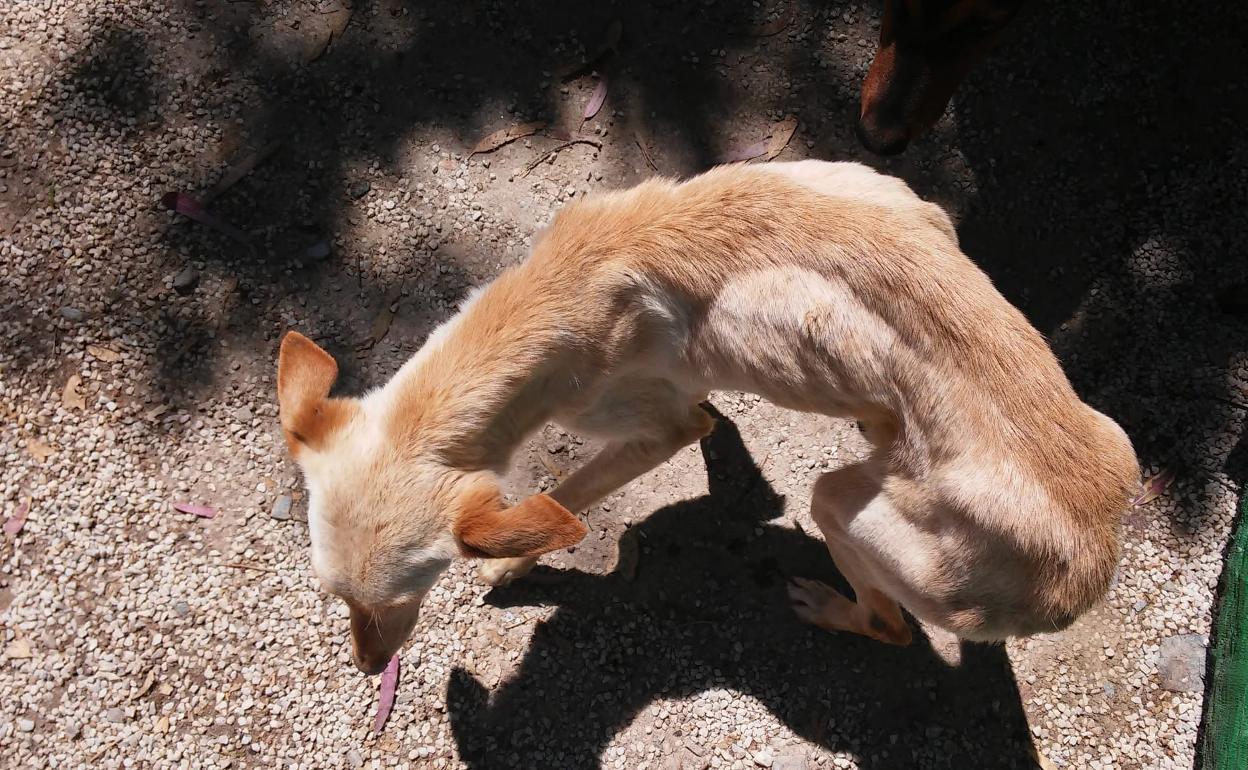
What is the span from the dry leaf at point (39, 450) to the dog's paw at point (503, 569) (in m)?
2.58

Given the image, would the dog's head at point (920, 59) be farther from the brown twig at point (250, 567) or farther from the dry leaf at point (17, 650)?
the dry leaf at point (17, 650)

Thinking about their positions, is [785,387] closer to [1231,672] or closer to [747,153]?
[747,153]

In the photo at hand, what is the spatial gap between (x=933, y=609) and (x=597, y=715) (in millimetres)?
1929

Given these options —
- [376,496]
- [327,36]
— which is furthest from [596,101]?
[376,496]

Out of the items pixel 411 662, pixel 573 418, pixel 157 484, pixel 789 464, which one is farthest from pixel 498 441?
pixel 157 484

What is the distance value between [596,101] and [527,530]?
3.57 m

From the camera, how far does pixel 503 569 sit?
4172mm

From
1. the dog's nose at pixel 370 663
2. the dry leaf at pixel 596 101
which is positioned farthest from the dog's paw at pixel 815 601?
the dry leaf at pixel 596 101

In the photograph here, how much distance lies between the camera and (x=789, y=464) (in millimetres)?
4641

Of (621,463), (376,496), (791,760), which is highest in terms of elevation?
(376,496)

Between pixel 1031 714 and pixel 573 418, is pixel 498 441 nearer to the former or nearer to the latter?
pixel 573 418

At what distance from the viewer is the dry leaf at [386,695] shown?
4.13m

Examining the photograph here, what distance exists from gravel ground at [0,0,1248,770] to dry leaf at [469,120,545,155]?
0.06m

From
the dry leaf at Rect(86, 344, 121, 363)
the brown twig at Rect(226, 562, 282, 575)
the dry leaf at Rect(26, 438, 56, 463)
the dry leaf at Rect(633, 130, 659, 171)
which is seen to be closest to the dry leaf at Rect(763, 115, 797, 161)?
the dry leaf at Rect(633, 130, 659, 171)
